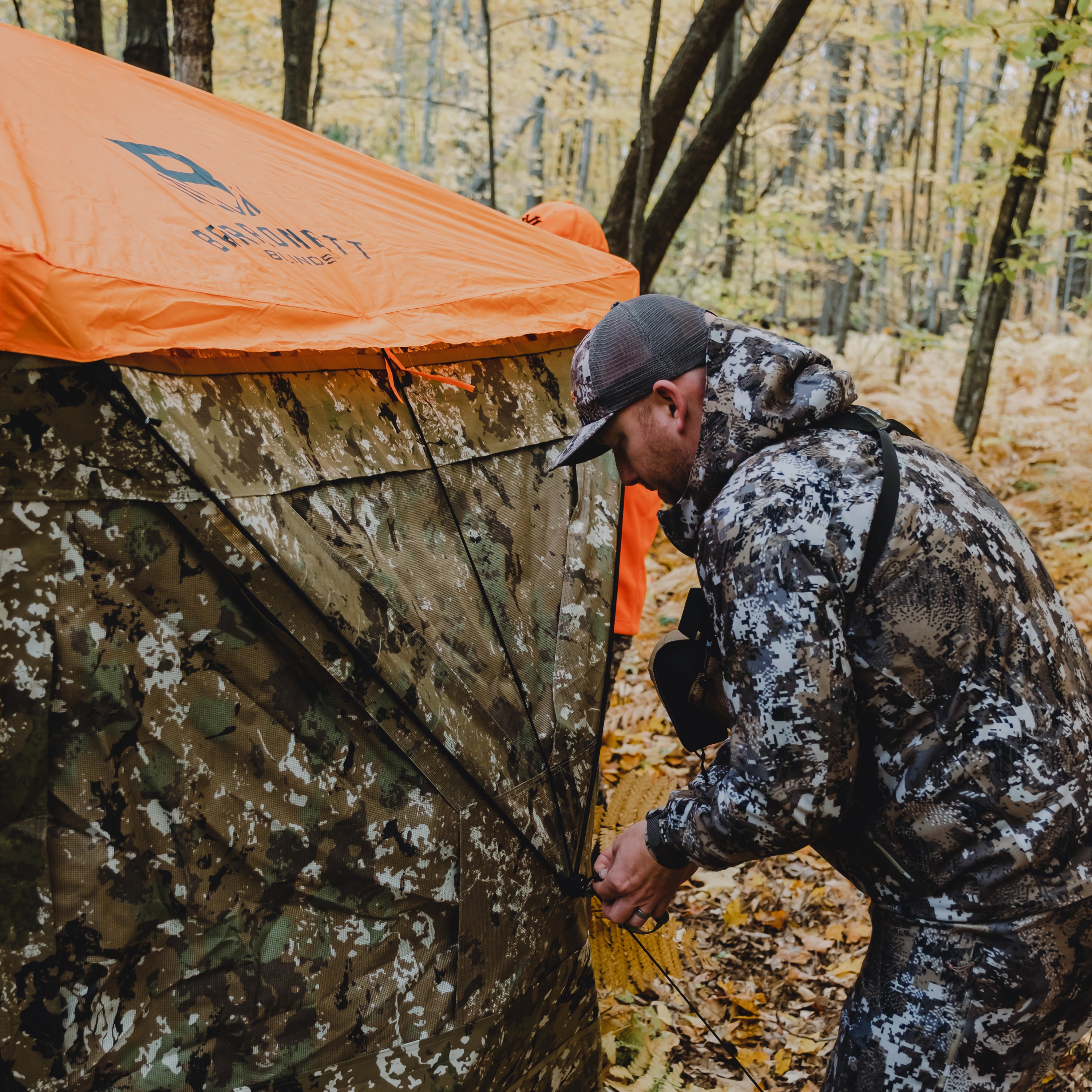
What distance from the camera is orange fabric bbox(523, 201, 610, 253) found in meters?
4.20

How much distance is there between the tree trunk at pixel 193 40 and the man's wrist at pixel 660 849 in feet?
14.6

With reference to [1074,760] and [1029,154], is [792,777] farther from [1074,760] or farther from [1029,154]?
[1029,154]

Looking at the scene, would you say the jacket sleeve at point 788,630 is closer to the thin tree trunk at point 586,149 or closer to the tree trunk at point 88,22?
the tree trunk at point 88,22

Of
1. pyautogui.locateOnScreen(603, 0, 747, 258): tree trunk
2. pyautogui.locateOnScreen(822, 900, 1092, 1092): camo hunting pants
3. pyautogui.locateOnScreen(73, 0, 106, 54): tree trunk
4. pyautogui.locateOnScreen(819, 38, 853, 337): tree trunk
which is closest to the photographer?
pyautogui.locateOnScreen(822, 900, 1092, 1092): camo hunting pants

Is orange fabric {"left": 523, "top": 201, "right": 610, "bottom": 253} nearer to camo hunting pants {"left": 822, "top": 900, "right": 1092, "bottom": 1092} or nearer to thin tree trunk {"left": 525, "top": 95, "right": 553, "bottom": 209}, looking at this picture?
camo hunting pants {"left": 822, "top": 900, "right": 1092, "bottom": 1092}

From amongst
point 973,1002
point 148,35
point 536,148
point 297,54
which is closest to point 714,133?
point 297,54

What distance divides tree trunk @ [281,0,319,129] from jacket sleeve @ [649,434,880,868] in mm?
5017

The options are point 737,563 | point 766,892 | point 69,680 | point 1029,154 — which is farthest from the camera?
point 1029,154

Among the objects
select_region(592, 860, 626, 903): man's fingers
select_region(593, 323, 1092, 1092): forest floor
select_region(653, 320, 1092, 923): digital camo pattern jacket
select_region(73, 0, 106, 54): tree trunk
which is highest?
select_region(73, 0, 106, 54): tree trunk

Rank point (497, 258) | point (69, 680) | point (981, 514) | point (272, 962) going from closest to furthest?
point (981, 514)
point (69, 680)
point (272, 962)
point (497, 258)

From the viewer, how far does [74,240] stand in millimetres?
1835

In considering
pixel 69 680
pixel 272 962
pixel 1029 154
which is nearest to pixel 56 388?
pixel 69 680

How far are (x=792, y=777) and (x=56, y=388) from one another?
5.21 feet

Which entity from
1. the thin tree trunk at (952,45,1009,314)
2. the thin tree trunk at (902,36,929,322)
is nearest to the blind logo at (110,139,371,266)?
the thin tree trunk at (952,45,1009,314)
